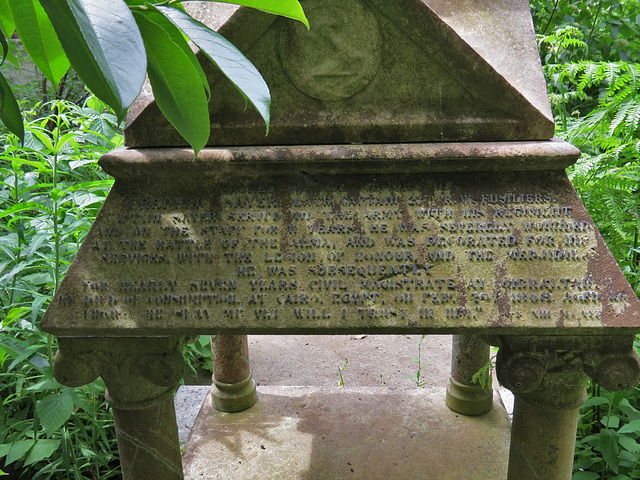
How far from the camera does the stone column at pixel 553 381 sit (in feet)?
6.33

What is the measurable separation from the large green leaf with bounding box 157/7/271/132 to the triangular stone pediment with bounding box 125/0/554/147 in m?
1.36

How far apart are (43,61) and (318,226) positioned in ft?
4.25

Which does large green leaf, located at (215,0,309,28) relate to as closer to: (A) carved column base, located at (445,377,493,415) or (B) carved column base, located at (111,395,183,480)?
(B) carved column base, located at (111,395,183,480)

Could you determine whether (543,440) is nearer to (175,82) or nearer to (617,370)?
(617,370)

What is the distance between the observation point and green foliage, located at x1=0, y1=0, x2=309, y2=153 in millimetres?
557

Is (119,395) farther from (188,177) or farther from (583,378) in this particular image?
(583,378)

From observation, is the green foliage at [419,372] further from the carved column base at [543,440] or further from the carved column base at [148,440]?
the carved column base at [148,440]

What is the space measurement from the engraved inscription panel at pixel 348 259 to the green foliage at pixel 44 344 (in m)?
0.73

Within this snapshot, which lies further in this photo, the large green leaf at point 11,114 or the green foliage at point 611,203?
the green foliage at point 611,203

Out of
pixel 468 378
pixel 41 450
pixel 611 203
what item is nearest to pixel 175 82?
pixel 41 450

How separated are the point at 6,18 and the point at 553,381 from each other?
200 centimetres

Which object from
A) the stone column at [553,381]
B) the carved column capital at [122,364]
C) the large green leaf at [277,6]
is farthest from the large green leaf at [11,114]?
the stone column at [553,381]

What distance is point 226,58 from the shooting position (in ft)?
2.39

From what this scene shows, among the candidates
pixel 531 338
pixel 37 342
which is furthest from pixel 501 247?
pixel 37 342
